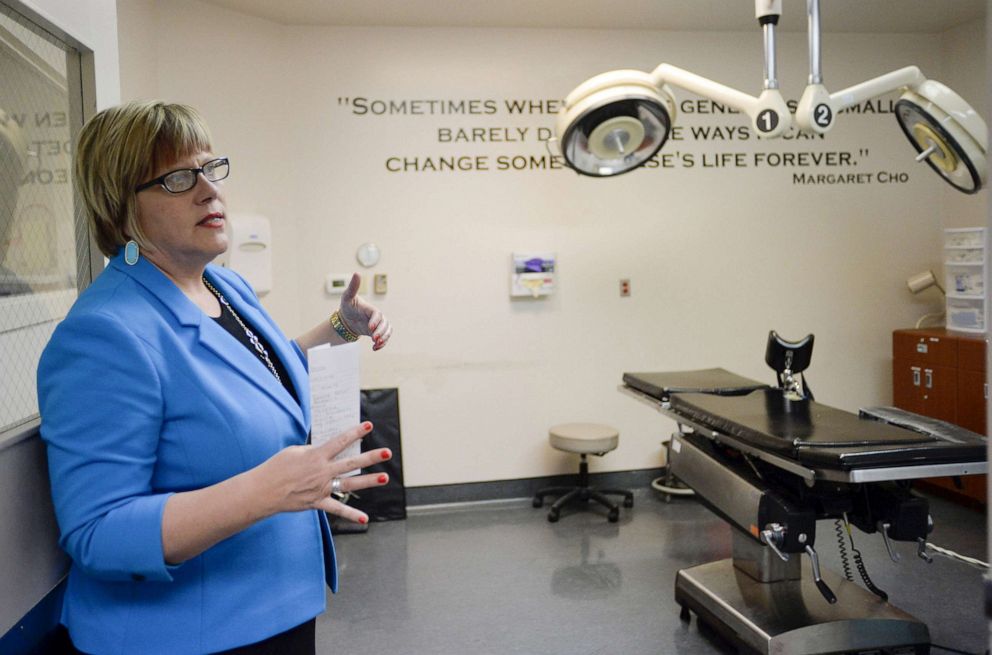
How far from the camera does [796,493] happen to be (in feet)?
8.98

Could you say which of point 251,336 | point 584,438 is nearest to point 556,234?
point 584,438

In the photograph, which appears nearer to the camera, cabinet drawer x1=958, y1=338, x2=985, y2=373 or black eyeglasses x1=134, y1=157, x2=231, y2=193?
black eyeglasses x1=134, y1=157, x2=231, y2=193

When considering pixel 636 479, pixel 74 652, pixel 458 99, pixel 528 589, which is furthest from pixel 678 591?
pixel 458 99

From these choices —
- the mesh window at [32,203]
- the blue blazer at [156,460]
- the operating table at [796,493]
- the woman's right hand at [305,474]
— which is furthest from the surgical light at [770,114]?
the woman's right hand at [305,474]

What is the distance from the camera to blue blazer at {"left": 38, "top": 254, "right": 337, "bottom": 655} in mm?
1068

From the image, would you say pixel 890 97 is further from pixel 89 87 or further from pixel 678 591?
pixel 89 87

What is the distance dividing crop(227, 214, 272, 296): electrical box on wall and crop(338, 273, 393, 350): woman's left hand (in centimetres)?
273

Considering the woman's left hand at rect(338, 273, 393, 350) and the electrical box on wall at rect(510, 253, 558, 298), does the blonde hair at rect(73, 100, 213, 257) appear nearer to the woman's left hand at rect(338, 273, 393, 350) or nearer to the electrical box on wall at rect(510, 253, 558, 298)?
the woman's left hand at rect(338, 273, 393, 350)

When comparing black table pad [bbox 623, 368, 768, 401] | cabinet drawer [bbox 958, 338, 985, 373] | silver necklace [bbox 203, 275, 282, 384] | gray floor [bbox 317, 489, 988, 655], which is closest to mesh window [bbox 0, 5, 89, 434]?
silver necklace [bbox 203, 275, 282, 384]

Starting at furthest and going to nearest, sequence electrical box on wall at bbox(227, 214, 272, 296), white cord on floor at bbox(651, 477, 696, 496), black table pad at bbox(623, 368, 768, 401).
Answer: white cord on floor at bbox(651, 477, 696, 496) < electrical box on wall at bbox(227, 214, 272, 296) < black table pad at bbox(623, 368, 768, 401)

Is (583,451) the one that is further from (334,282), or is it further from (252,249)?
(252,249)

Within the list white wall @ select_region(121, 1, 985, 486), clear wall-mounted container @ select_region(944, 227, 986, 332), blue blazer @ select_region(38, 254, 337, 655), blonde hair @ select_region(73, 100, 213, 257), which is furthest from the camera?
white wall @ select_region(121, 1, 985, 486)

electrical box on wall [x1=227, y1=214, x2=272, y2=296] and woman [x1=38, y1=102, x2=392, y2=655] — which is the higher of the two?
electrical box on wall [x1=227, y1=214, x2=272, y2=296]

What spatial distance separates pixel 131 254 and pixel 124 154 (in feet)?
0.49
